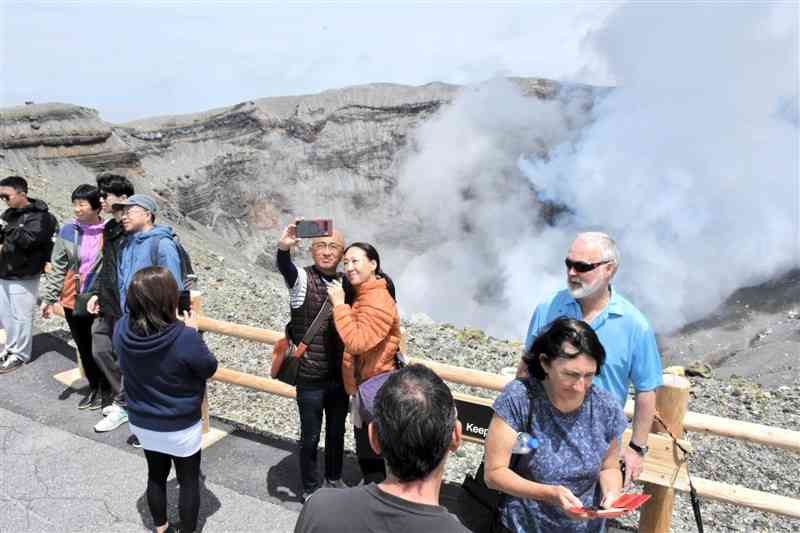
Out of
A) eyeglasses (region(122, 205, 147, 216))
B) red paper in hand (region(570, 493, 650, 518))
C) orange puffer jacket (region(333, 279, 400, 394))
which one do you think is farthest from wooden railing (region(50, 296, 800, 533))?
eyeglasses (region(122, 205, 147, 216))

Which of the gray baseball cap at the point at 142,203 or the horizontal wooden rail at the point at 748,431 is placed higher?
the gray baseball cap at the point at 142,203

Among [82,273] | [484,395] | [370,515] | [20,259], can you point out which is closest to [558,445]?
[370,515]

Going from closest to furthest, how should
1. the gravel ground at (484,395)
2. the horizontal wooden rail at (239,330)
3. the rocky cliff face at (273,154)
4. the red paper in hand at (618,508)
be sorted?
the red paper in hand at (618,508), the horizontal wooden rail at (239,330), the gravel ground at (484,395), the rocky cliff face at (273,154)

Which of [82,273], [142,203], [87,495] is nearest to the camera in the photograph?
[87,495]

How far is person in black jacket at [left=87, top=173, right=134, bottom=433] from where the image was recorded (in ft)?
14.7

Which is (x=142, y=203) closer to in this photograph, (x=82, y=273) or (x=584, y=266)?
(x=82, y=273)

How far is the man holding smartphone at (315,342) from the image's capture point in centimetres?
352

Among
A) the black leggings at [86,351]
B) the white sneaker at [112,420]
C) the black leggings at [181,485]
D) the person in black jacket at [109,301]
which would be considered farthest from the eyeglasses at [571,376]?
the black leggings at [86,351]

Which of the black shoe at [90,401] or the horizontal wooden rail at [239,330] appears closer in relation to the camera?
the horizontal wooden rail at [239,330]

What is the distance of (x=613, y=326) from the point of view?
292cm

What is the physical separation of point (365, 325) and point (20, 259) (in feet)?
13.2

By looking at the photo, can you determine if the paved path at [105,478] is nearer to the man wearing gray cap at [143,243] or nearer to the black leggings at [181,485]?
the black leggings at [181,485]

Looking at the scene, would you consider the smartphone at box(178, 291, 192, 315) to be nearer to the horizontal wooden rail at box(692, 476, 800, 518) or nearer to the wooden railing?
the wooden railing

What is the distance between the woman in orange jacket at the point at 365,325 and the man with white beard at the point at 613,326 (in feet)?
2.67
